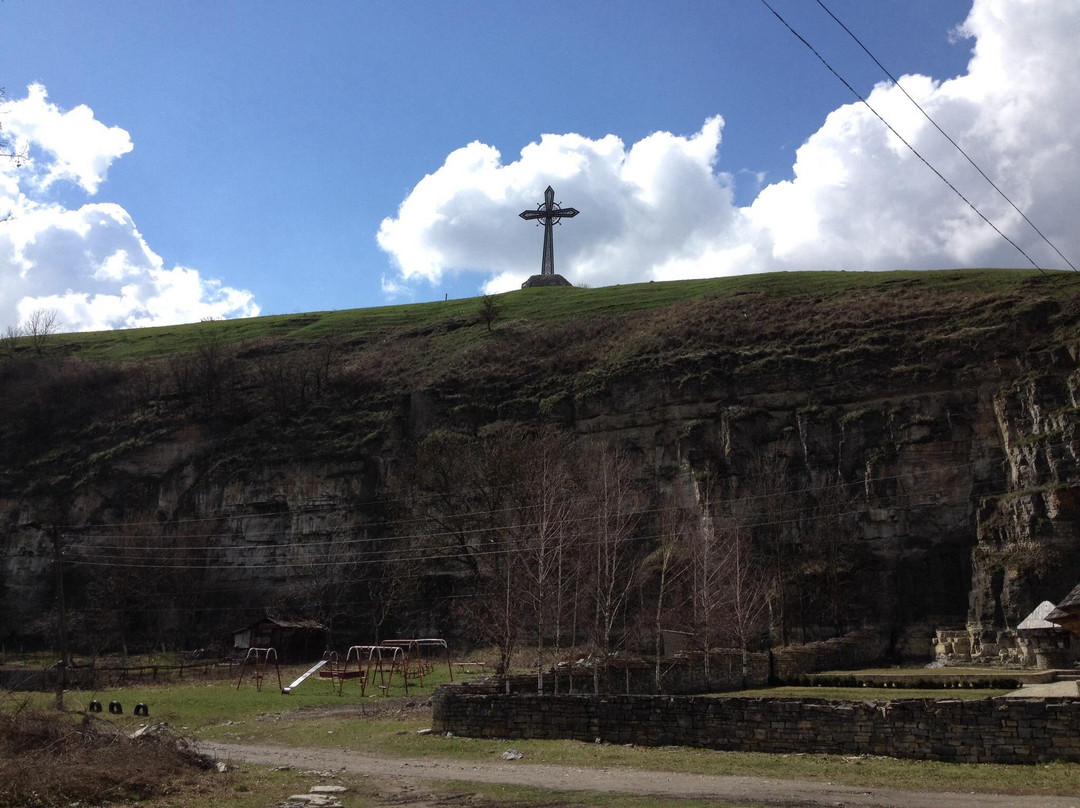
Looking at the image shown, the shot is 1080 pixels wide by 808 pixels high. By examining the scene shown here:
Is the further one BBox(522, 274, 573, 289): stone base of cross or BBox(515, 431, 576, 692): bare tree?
BBox(522, 274, 573, 289): stone base of cross

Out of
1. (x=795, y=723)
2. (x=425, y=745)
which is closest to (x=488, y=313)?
(x=425, y=745)

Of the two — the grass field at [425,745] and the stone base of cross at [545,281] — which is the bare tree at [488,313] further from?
the grass field at [425,745]

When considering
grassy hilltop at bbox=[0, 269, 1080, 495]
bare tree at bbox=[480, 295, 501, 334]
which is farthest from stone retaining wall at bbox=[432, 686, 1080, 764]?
bare tree at bbox=[480, 295, 501, 334]

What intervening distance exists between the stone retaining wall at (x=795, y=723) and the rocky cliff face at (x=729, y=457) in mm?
33547

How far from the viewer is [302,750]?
2061 cm

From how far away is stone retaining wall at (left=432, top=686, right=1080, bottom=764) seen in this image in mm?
15719

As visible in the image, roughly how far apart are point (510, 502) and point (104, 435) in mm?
42812

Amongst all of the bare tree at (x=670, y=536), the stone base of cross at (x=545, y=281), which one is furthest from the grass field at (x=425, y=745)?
the stone base of cross at (x=545, y=281)

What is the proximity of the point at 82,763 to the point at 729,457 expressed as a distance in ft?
162

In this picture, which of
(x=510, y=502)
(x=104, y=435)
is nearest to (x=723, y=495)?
(x=510, y=502)

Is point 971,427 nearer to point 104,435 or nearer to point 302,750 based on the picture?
point 302,750

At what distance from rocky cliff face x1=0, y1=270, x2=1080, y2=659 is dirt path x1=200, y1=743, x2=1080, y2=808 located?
36325mm

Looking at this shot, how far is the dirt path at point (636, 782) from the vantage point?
44.1 ft

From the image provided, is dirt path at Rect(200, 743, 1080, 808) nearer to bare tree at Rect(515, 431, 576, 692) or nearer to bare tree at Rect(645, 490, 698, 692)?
bare tree at Rect(515, 431, 576, 692)
